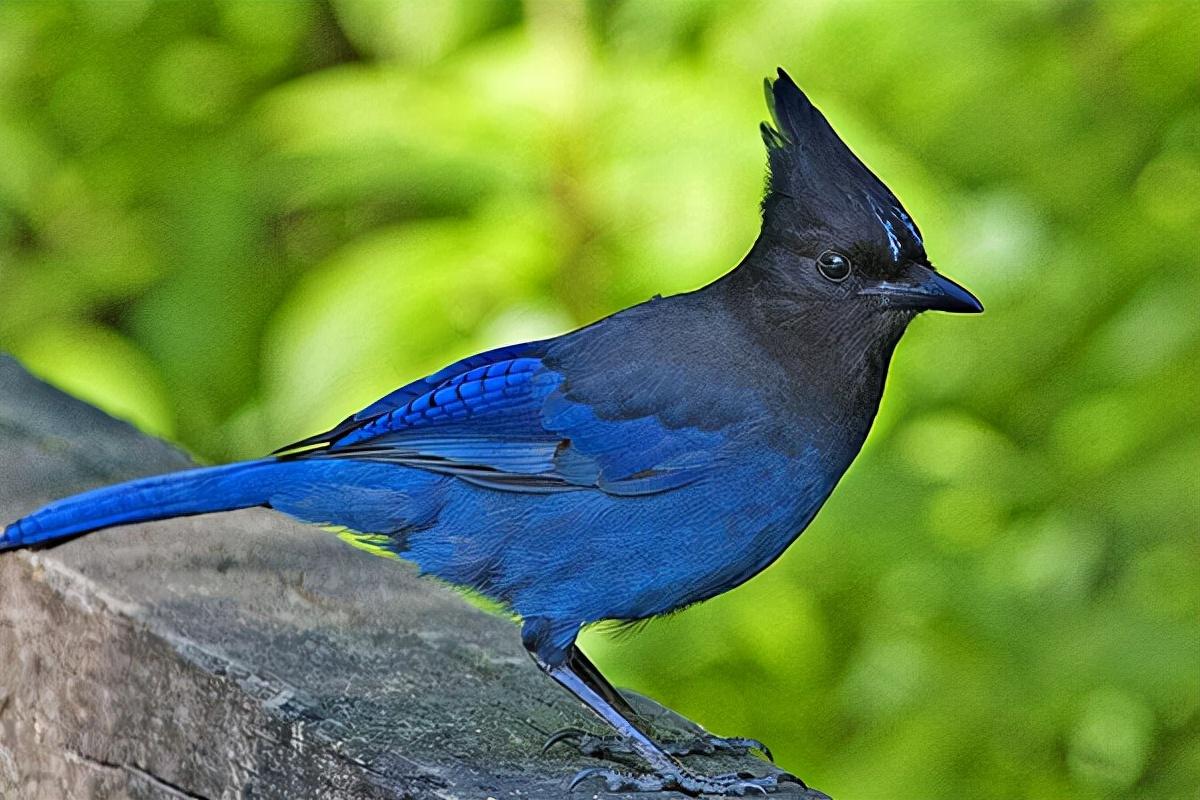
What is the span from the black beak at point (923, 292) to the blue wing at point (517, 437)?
10.1 inches

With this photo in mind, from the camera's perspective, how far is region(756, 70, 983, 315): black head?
1994mm

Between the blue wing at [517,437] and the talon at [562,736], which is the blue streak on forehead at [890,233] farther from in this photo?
the talon at [562,736]

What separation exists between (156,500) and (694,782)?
0.70 metres

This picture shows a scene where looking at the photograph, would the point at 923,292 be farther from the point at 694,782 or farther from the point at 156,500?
the point at 156,500

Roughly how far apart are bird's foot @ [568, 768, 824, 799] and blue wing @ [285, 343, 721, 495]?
35 cm

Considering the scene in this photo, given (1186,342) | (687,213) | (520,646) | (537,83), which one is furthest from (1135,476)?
(520,646)

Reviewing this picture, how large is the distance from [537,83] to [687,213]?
0.44 m

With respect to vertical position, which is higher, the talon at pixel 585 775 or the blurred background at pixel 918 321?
the blurred background at pixel 918 321

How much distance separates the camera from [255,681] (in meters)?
1.74

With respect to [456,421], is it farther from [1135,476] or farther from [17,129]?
[17,129]

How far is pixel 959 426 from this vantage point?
3502 millimetres

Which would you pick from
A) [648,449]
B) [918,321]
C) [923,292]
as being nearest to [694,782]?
[648,449]

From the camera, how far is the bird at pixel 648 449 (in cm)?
196

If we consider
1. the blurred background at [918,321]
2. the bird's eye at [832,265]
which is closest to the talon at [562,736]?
the bird's eye at [832,265]
